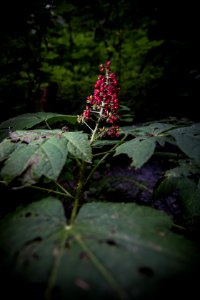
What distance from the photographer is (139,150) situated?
1.49m

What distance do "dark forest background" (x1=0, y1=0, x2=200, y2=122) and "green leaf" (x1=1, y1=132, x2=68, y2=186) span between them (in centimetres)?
235

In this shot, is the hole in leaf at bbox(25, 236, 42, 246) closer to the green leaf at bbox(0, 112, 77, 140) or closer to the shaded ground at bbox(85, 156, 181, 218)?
the green leaf at bbox(0, 112, 77, 140)

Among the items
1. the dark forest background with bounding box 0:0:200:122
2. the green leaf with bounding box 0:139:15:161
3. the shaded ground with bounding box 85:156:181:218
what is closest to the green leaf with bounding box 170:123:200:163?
the green leaf with bounding box 0:139:15:161

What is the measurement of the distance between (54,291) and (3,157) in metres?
0.86

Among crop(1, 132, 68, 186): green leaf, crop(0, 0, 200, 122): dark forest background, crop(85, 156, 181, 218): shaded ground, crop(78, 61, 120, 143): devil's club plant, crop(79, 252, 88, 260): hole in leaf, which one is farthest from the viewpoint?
crop(0, 0, 200, 122): dark forest background

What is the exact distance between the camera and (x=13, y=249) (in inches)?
38.0

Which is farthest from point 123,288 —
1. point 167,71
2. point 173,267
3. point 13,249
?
point 167,71

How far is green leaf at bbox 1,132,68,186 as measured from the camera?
124 cm

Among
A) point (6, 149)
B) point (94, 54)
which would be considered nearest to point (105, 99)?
point (6, 149)

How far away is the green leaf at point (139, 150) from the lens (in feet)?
4.58

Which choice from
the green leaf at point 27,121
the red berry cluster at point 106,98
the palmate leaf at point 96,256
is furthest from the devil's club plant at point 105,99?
the palmate leaf at point 96,256

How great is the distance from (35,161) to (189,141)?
92 cm

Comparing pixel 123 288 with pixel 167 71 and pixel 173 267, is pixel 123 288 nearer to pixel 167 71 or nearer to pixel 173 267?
pixel 173 267

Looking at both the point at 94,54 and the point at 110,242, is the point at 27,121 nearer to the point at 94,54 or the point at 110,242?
the point at 110,242
